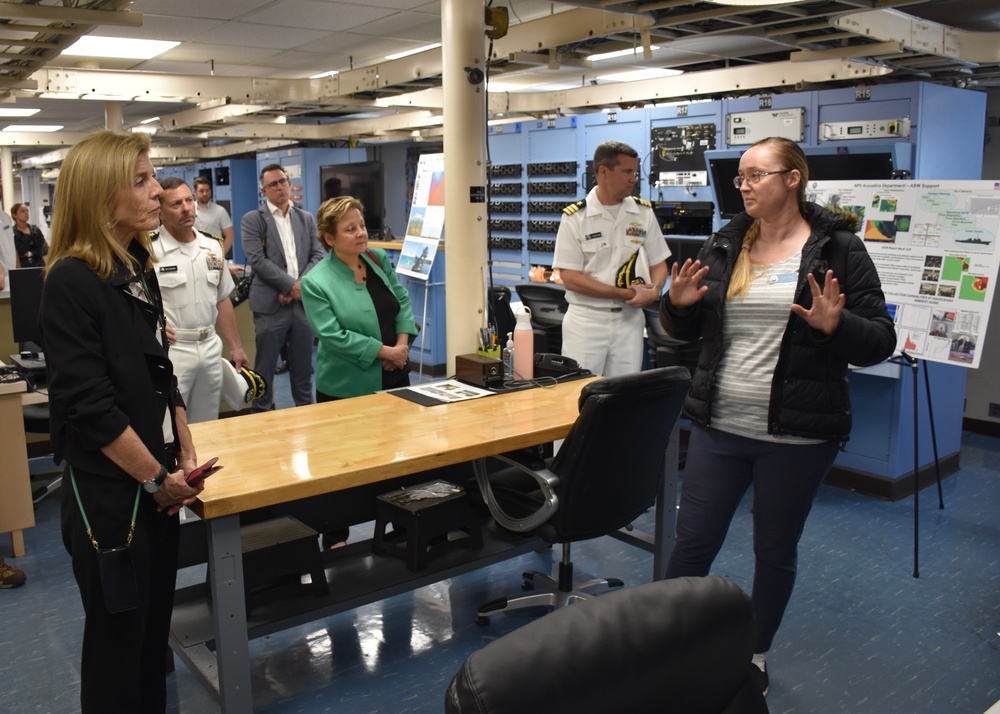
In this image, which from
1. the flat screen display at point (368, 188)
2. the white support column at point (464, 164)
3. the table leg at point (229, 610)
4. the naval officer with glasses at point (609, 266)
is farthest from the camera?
the flat screen display at point (368, 188)

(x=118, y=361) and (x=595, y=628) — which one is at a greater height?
(x=118, y=361)

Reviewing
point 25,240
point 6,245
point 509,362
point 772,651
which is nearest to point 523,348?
point 509,362

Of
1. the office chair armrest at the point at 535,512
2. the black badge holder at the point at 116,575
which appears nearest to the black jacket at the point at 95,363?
the black badge holder at the point at 116,575

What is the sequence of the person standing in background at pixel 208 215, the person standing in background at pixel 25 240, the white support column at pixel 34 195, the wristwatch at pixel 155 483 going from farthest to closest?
the white support column at pixel 34 195 → the person standing in background at pixel 25 240 → the person standing in background at pixel 208 215 → the wristwatch at pixel 155 483

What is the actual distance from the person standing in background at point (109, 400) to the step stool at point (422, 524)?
97 cm

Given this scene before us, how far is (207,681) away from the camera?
242 centimetres

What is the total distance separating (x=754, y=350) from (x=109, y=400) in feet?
5.95

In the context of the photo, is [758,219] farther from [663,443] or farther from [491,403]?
[491,403]

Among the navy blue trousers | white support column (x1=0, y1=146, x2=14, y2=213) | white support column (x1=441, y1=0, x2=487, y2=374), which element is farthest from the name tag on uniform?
white support column (x1=0, y1=146, x2=14, y2=213)

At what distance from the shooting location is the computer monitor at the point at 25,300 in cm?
460

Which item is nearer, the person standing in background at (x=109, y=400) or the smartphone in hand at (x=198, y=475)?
the person standing in background at (x=109, y=400)

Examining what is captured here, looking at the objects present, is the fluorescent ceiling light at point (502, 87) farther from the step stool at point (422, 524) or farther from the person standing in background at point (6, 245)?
the step stool at point (422, 524)

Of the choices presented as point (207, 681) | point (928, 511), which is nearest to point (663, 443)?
point (207, 681)

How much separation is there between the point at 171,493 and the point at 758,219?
6.35 ft
